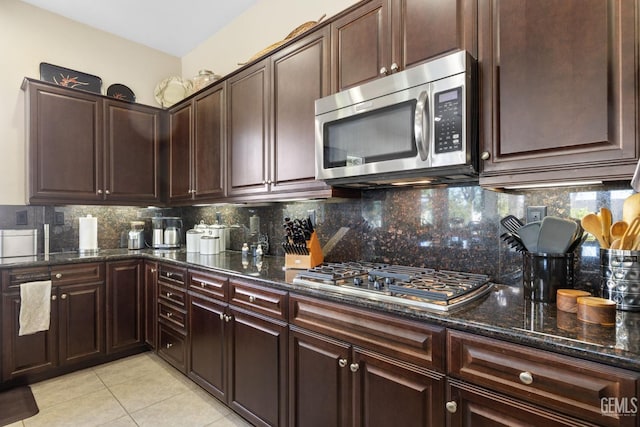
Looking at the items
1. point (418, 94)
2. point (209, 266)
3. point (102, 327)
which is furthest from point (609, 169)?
point (102, 327)

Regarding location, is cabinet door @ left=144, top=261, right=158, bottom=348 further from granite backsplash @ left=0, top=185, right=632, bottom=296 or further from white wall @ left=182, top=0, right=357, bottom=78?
white wall @ left=182, top=0, right=357, bottom=78

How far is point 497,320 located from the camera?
1.04 metres

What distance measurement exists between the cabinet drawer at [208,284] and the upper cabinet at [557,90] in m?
1.58

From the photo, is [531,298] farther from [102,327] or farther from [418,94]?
[102,327]

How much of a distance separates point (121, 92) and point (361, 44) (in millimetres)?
2954

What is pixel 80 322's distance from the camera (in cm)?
268

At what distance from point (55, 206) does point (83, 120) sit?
0.83 meters

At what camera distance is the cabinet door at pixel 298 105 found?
1.95m

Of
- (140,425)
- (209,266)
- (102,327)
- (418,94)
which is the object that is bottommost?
(140,425)

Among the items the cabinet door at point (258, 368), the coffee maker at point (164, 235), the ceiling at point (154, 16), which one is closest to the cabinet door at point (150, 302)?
the coffee maker at point (164, 235)

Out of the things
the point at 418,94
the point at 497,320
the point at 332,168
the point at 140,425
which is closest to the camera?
the point at 497,320

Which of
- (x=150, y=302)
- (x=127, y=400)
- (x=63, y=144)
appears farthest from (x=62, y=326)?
(x=63, y=144)

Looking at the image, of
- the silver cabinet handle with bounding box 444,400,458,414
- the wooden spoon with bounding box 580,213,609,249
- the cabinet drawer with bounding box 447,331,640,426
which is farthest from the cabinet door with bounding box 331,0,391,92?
the silver cabinet handle with bounding box 444,400,458,414

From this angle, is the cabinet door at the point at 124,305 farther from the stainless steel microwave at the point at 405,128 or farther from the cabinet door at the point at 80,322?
the stainless steel microwave at the point at 405,128
